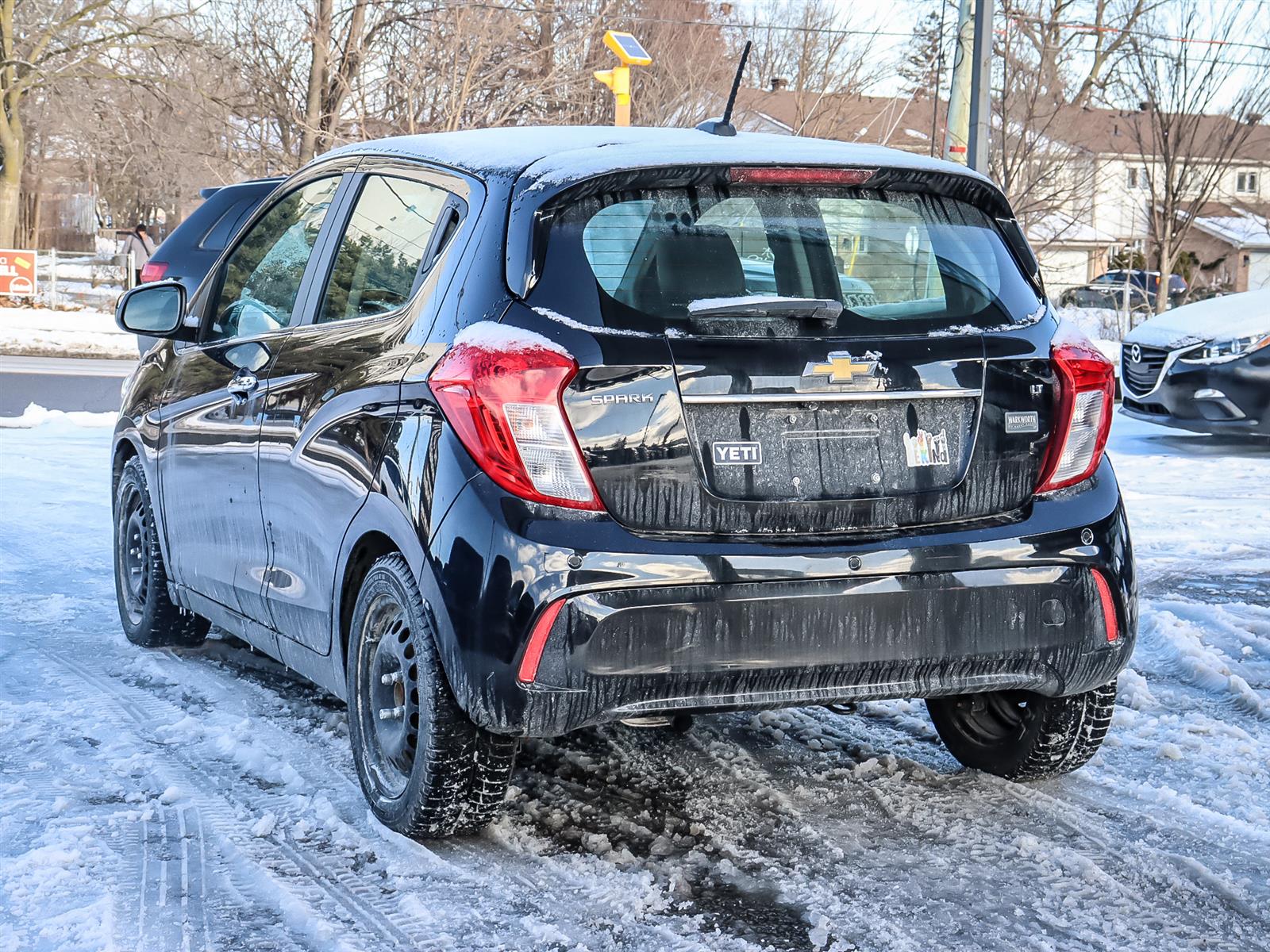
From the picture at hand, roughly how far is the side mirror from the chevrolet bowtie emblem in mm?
2642

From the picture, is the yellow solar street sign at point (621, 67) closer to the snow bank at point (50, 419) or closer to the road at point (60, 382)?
the snow bank at point (50, 419)

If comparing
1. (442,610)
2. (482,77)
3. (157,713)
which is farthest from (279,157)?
(442,610)

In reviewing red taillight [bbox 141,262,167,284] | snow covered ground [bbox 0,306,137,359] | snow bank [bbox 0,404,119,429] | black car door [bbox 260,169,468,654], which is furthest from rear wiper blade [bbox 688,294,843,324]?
snow covered ground [bbox 0,306,137,359]

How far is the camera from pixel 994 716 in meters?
4.44

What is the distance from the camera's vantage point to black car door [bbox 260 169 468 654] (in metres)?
3.91

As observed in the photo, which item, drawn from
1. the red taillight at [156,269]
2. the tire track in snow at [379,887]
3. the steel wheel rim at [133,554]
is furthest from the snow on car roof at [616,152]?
the red taillight at [156,269]

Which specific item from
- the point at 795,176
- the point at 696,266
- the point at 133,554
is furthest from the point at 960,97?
the point at 696,266

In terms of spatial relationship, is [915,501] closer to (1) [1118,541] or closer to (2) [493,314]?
(1) [1118,541]

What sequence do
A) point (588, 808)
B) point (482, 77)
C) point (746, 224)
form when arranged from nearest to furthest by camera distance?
point (746, 224)
point (588, 808)
point (482, 77)

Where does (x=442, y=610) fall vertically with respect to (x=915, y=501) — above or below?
below

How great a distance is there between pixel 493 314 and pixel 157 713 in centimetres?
217

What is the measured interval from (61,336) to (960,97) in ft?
50.2

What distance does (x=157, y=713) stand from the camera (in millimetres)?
4934

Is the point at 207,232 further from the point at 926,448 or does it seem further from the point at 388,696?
the point at 926,448
